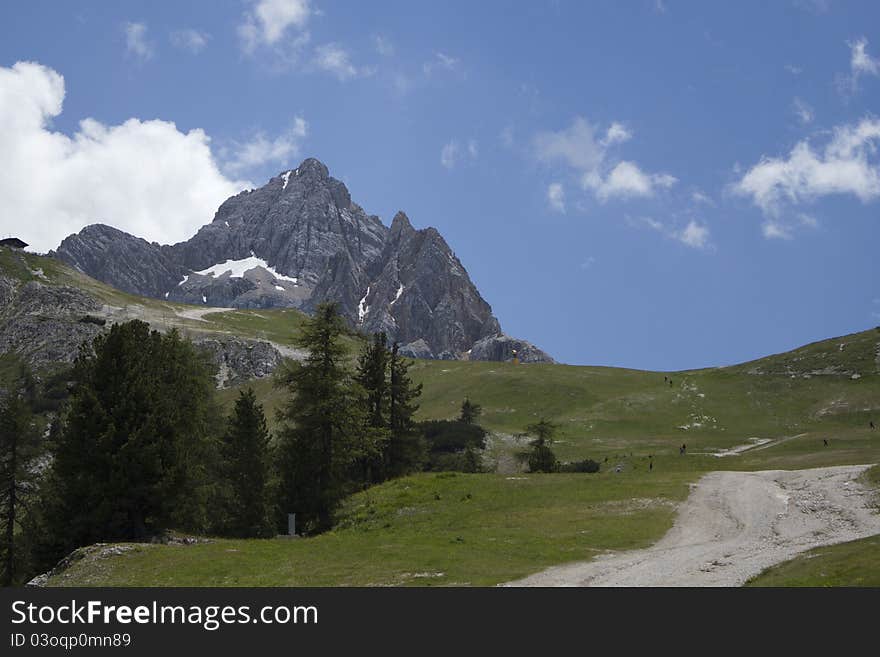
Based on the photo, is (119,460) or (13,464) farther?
(13,464)

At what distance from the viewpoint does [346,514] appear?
46375 mm

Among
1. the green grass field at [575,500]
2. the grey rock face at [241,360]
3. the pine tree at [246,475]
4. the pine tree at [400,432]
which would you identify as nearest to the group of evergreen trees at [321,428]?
the green grass field at [575,500]

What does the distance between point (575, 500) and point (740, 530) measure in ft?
38.0

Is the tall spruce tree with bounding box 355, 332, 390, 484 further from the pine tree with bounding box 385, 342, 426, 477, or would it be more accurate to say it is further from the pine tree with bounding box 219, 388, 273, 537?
the pine tree with bounding box 219, 388, 273, 537

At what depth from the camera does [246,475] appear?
5481 centimetres

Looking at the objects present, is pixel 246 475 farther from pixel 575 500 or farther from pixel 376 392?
pixel 575 500

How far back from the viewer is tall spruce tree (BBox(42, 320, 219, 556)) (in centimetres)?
4047

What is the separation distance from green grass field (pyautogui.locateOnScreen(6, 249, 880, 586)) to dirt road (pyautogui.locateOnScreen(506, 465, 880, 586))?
121 centimetres

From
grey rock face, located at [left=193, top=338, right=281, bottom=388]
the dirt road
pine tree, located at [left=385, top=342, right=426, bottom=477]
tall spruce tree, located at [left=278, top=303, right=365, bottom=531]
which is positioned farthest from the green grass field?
grey rock face, located at [left=193, top=338, right=281, bottom=388]

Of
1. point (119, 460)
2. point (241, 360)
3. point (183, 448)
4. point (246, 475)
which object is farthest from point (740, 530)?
point (241, 360)

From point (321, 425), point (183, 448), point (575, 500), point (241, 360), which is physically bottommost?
point (575, 500)
